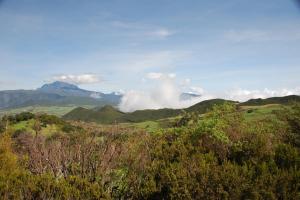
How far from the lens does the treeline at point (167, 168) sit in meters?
9.56

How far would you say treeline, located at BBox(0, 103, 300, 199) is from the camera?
376 inches

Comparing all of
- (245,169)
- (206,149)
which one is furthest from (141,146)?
(245,169)

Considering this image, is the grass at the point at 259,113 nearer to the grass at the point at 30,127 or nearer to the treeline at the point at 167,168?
the treeline at the point at 167,168

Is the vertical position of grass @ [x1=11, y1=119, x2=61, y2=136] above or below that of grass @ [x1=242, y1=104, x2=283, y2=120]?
below

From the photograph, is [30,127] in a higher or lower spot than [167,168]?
lower

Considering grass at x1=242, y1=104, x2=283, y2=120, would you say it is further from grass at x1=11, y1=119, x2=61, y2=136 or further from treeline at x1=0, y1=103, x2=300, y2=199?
grass at x1=11, y1=119, x2=61, y2=136

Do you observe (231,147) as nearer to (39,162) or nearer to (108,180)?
(108,180)

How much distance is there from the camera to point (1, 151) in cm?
1780

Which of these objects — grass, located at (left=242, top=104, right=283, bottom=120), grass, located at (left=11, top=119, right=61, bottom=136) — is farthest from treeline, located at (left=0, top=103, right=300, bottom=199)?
grass, located at (left=11, top=119, right=61, bottom=136)

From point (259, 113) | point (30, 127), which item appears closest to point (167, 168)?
point (30, 127)

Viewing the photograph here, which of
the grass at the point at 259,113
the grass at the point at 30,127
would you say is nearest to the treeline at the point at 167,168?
the grass at the point at 259,113

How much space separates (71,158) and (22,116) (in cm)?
6474

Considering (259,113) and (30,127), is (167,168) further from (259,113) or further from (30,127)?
(259,113)

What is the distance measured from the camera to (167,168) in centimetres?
1107
